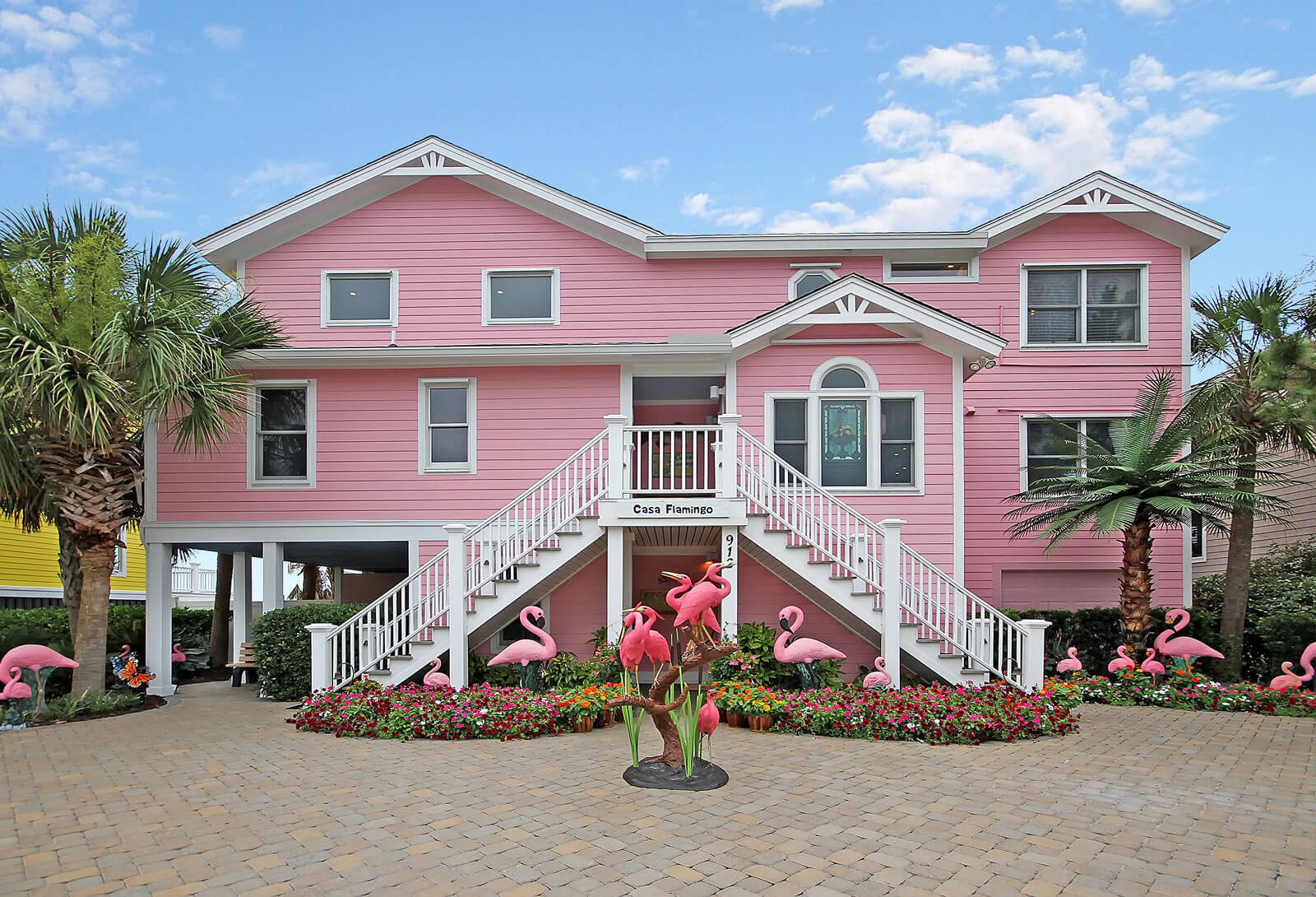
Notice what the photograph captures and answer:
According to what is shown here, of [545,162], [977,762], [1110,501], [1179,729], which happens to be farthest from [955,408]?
[545,162]

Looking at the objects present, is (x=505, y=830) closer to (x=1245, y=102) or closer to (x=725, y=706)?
(x=725, y=706)

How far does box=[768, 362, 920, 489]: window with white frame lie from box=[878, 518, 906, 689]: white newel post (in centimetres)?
200

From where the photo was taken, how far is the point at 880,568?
397 inches

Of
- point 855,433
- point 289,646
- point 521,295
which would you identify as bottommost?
point 289,646

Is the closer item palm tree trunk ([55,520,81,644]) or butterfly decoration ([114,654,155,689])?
butterfly decoration ([114,654,155,689])

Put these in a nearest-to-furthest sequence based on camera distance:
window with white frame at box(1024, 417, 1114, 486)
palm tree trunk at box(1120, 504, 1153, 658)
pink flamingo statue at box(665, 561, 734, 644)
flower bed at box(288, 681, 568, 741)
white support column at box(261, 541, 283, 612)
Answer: pink flamingo statue at box(665, 561, 734, 644) < flower bed at box(288, 681, 568, 741) < palm tree trunk at box(1120, 504, 1153, 658) < white support column at box(261, 541, 283, 612) < window with white frame at box(1024, 417, 1114, 486)

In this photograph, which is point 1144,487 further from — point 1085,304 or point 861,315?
point 861,315

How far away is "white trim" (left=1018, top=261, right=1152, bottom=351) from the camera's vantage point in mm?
13469

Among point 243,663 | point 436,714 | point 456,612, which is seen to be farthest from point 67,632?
point 436,714

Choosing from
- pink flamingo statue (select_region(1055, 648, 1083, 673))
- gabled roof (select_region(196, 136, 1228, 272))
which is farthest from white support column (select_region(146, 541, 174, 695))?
pink flamingo statue (select_region(1055, 648, 1083, 673))

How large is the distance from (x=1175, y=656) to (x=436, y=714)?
988 cm

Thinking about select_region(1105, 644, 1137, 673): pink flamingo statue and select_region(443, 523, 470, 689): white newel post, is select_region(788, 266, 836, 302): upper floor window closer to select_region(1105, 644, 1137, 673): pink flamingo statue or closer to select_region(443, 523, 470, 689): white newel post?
select_region(443, 523, 470, 689): white newel post

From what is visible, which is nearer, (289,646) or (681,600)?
(681,600)

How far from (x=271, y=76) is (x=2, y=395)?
7793mm
